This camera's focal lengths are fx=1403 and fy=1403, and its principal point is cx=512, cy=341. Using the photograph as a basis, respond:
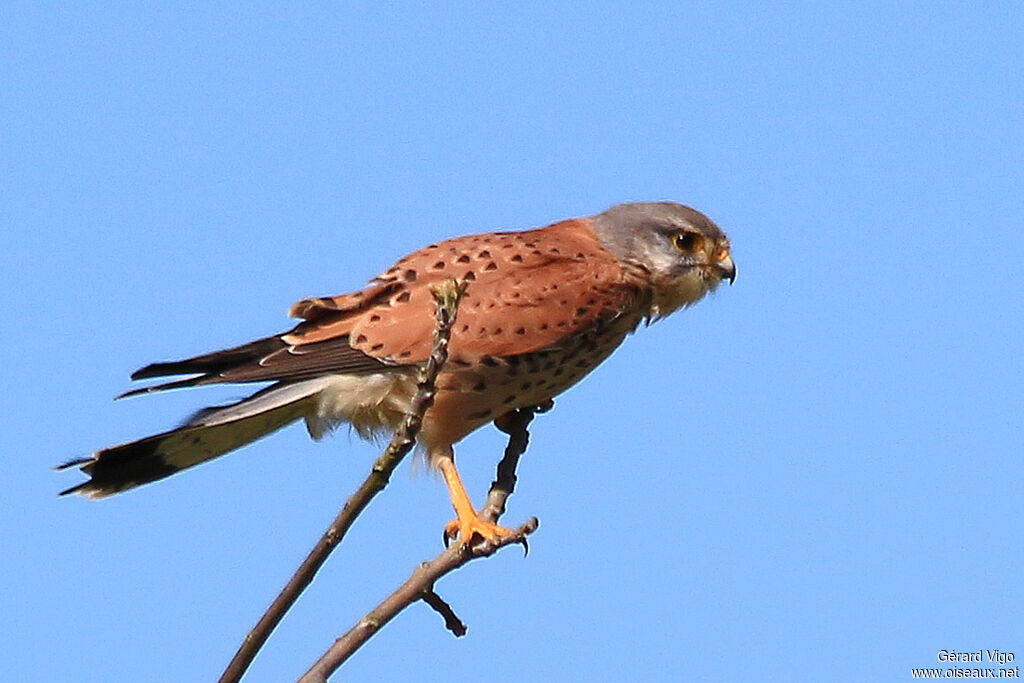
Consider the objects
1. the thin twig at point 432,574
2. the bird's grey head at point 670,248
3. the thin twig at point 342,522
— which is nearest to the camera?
the thin twig at point 342,522

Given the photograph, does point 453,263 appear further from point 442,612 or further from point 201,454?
point 442,612

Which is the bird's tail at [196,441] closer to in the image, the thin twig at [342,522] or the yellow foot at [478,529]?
the yellow foot at [478,529]

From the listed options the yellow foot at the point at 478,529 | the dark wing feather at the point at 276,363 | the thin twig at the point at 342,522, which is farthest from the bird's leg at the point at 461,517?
the thin twig at the point at 342,522

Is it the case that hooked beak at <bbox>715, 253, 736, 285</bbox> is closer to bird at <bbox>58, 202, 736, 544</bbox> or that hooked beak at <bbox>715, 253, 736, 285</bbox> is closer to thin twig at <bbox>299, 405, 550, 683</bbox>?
bird at <bbox>58, 202, 736, 544</bbox>

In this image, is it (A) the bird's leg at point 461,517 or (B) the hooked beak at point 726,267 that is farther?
(B) the hooked beak at point 726,267

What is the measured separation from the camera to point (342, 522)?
277 centimetres

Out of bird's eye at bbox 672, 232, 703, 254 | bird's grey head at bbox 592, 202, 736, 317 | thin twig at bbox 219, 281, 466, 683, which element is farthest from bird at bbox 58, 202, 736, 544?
thin twig at bbox 219, 281, 466, 683

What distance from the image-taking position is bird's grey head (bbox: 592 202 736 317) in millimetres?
5234

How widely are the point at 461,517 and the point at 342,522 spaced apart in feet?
4.94

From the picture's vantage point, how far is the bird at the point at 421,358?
14.2ft

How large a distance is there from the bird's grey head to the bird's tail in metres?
1.36

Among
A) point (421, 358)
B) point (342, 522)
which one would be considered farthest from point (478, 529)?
point (342, 522)

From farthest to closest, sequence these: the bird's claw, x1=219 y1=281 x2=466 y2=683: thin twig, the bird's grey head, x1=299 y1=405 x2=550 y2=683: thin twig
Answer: the bird's grey head, the bird's claw, x1=299 y1=405 x2=550 y2=683: thin twig, x1=219 y1=281 x2=466 y2=683: thin twig

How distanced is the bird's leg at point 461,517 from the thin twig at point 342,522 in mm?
1020
